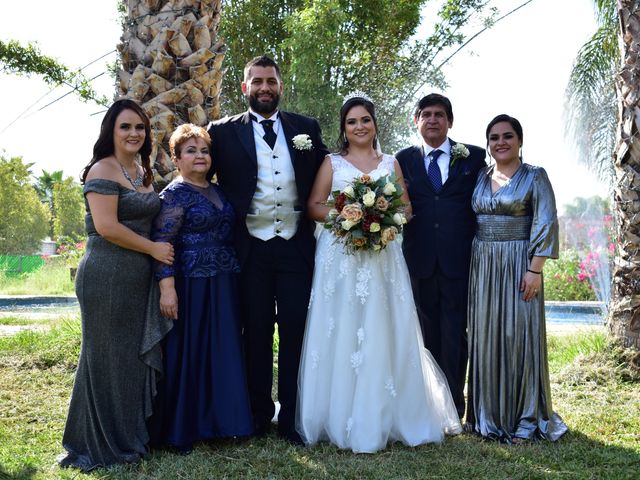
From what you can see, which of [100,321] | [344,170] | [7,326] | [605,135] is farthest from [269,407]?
[605,135]

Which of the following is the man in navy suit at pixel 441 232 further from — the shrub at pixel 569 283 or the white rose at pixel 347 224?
the shrub at pixel 569 283

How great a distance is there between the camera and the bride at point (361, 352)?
430 cm

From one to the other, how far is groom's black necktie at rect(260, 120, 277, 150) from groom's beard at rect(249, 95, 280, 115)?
0.24 feet

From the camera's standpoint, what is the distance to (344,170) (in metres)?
4.63

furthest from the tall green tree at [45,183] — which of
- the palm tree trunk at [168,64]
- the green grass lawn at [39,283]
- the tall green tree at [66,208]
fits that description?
the palm tree trunk at [168,64]

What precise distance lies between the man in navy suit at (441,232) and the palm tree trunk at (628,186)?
1.81 metres

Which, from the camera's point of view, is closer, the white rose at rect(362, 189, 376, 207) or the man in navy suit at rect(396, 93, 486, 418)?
the white rose at rect(362, 189, 376, 207)

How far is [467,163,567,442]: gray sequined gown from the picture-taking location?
4512mm

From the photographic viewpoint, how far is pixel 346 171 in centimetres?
462

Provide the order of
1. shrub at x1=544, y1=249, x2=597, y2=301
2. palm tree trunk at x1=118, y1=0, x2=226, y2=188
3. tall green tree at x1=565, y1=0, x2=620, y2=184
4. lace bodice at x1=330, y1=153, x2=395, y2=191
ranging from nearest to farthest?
lace bodice at x1=330, y1=153, x2=395, y2=191 < palm tree trunk at x1=118, y1=0, x2=226, y2=188 < tall green tree at x1=565, y1=0, x2=620, y2=184 < shrub at x1=544, y1=249, x2=597, y2=301

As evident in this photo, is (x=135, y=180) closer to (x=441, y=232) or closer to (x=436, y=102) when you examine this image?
(x=441, y=232)

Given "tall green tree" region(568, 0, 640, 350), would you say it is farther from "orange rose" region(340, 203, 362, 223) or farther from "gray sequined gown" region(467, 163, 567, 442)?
"orange rose" region(340, 203, 362, 223)

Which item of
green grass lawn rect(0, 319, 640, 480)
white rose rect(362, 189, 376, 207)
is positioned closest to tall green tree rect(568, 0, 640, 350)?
green grass lawn rect(0, 319, 640, 480)

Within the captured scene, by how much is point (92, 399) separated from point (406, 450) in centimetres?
199
